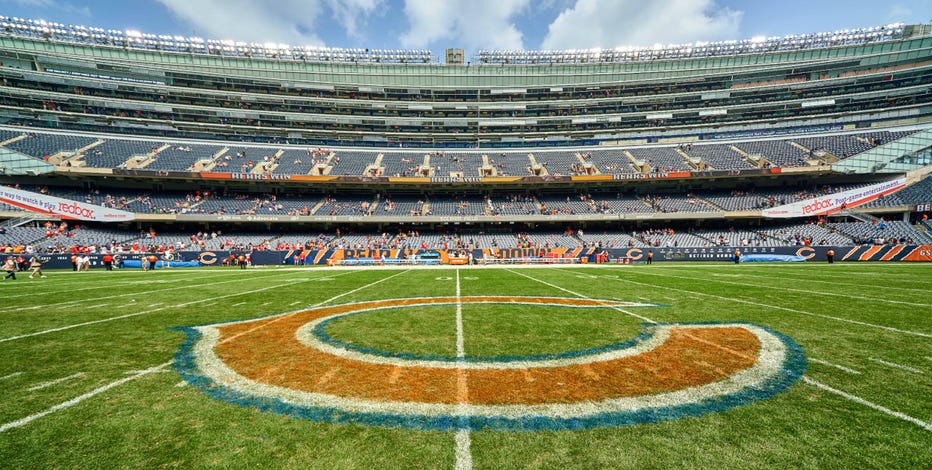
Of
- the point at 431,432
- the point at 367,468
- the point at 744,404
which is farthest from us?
the point at 744,404

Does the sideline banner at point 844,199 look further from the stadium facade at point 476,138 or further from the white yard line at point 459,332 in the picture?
the white yard line at point 459,332

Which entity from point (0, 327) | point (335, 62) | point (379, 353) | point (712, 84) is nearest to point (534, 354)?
point (379, 353)

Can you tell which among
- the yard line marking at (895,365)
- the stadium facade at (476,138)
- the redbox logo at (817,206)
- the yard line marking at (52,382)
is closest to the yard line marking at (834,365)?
the yard line marking at (895,365)

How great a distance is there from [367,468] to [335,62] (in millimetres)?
61617

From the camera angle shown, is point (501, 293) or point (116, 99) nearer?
point (501, 293)

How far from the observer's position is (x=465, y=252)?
3566 cm

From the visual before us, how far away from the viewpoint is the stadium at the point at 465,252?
3305 millimetres

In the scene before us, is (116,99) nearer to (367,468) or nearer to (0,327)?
(0,327)

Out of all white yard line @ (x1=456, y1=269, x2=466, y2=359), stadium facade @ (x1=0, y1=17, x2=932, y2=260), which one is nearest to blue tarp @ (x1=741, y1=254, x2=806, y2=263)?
stadium facade @ (x1=0, y1=17, x2=932, y2=260)

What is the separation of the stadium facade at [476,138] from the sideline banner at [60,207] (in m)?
1.77

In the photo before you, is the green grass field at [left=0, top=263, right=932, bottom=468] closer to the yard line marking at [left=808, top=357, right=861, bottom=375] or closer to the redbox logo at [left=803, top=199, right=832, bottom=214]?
the yard line marking at [left=808, top=357, right=861, bottom=375]

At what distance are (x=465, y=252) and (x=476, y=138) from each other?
26.5 meters

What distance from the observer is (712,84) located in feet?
169

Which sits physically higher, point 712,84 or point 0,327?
point 712,84
